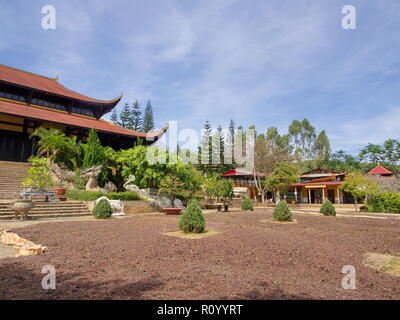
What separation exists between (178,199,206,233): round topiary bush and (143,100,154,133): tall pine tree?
170 ft

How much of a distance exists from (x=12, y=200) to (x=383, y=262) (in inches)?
569

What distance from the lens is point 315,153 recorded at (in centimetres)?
5353

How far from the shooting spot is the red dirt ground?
317 centimetres

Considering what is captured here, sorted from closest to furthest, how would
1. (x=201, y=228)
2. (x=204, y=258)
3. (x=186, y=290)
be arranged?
(x=186, y=290) < (x=204, y=258) < (x=201, y=228)

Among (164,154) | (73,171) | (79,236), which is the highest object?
(164,154)

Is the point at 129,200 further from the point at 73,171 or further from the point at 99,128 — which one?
the point at 99,128

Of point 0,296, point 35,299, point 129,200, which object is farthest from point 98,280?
point 129,200

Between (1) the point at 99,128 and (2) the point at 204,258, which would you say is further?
(1) the point at 99,128

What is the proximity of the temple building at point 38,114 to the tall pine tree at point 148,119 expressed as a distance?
98.2 feet

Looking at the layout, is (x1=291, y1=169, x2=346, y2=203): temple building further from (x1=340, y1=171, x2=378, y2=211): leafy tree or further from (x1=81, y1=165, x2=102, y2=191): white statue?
(x1=81, y1=165, x2=102, y2=191): white statue

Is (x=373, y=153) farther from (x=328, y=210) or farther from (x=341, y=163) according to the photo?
A: (x=328, y=210)

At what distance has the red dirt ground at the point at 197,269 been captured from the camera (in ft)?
10.4

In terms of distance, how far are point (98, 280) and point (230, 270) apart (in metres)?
2.01

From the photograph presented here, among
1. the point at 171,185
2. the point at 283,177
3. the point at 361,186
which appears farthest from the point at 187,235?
the point at 283,177
